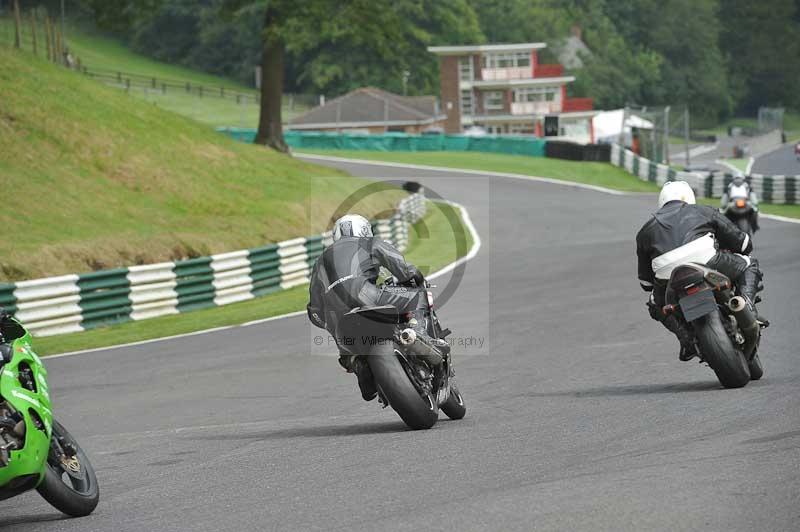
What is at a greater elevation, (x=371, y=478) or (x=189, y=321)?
(x=371, y=478)

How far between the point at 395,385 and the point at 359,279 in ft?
2.74

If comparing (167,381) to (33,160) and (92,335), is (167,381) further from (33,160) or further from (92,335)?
(33,160)

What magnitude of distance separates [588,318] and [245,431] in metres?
7.88

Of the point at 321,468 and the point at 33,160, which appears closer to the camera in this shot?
the point at 321,468

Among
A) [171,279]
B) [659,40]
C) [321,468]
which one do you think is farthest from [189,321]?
[659,40]

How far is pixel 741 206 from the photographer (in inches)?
1027

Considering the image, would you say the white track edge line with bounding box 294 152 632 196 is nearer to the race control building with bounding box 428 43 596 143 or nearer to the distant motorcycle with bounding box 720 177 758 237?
the distant motorcycle with bounding box 720 177 758 237

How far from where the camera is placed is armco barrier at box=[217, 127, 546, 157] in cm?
6644

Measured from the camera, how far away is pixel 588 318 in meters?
17.1

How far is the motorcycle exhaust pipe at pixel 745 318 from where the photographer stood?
10.3 metres

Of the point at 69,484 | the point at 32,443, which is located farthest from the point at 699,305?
the point at 32,443

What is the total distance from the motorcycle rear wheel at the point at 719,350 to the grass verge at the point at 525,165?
33265mm

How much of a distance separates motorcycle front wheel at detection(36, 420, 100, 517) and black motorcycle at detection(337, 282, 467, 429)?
7.42 feet

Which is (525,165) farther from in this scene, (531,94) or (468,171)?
(531,94)
